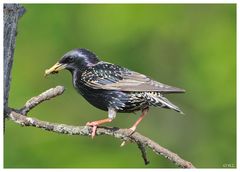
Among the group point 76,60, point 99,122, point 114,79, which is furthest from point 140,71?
point 99,122

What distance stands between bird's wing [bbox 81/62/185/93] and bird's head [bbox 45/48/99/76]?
0.32ft

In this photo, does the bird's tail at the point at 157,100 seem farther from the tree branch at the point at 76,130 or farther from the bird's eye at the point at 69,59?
the tree branch at the point at 76,130

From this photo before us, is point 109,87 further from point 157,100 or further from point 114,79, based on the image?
point 157,100

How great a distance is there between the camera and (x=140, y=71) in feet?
54.2

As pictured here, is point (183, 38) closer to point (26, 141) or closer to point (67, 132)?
Answer: point (26, 141)

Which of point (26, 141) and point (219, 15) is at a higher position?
point (219, 15)

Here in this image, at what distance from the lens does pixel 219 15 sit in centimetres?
1962

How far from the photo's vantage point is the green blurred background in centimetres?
1609

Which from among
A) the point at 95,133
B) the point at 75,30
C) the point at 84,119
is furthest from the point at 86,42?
the point at 95,133

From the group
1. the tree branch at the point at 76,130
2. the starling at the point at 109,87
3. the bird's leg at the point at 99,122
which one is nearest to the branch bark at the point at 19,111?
the tree branch at the point at 76,130

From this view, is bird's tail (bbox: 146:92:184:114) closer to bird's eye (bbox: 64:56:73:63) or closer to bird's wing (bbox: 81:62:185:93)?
bird's wing (bbox: 81:62:185:93)

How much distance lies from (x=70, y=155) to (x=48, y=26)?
3.18 meters

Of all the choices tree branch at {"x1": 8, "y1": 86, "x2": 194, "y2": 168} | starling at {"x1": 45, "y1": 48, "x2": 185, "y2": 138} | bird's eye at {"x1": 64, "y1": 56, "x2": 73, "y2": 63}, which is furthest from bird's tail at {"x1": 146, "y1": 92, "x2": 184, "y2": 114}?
tree branch at {"x1": 8, "y1": 86, "x2": 194, "y2": 168}

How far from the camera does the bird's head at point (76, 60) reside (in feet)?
25.1
